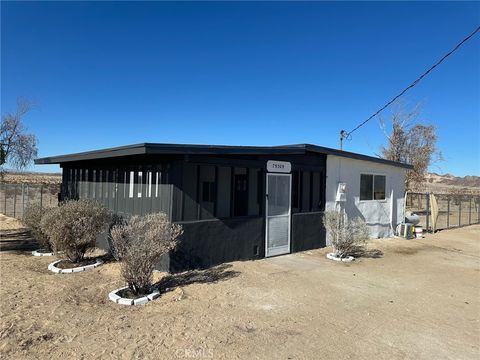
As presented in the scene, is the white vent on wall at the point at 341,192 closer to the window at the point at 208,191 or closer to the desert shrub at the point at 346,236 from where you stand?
the desert shrub at the point at 346,236

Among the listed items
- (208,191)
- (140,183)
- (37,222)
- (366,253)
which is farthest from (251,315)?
(37,222)

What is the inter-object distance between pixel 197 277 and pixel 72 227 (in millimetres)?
2670

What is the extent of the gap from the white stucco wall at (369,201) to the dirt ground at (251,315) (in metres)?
3.66

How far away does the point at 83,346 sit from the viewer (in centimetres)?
409

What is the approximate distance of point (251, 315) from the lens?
17.1 feet

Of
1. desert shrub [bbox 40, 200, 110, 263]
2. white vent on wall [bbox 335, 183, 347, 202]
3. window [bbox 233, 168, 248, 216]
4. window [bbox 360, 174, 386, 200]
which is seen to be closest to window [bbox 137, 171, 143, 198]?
desert shrub [bbox 40, 200, 110, 263]

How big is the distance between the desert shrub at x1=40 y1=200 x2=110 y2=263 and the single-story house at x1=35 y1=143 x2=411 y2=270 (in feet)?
3.58

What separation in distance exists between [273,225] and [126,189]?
3.67 meters

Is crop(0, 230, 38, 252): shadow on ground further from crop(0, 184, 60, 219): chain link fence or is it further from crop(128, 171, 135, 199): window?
crop(0, 184, 60, 219): chain link fence

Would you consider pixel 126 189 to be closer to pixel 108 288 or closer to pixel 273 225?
pixel 108 288

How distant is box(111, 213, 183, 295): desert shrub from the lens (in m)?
5.59

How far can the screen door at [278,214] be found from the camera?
9.23 metres

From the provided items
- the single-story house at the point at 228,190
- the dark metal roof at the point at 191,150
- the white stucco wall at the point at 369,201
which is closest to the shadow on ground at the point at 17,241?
the single-story house at the point at 228,190

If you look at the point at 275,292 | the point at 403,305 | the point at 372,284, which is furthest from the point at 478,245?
the point at 275,292
